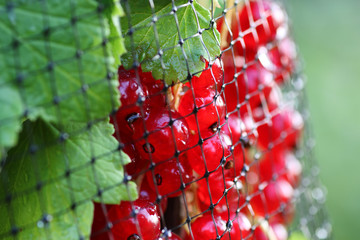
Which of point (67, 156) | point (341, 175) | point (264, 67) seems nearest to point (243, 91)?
point (264, 67)

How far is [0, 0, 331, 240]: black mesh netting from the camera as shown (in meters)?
0.28

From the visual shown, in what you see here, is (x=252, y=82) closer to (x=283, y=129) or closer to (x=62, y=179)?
(x=283, y=129)

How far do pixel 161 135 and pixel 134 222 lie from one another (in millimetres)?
65

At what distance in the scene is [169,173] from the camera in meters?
0.38

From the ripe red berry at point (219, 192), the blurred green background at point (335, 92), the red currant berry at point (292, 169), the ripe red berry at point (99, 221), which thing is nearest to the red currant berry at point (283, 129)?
the red currant berry at point (292, 169)

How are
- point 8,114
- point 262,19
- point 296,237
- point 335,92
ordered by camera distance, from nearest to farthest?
point 8,114 < point 262,19 < point 296,237 < point 335,92

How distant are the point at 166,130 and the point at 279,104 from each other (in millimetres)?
Answer: 219

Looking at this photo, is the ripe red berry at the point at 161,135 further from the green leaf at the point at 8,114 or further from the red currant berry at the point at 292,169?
the red currant berry at the point at 292,169

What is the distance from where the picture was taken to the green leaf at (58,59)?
277 mm

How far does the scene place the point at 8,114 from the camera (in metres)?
0.26

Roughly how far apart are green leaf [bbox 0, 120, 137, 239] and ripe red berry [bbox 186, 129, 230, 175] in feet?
0.22

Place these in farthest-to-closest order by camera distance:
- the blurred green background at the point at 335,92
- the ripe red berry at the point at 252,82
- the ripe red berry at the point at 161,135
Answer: the blurred green background at the point at 335,92 < the ripe red berry at the point at 252,82 < the ripe red berry at the point at 161,135

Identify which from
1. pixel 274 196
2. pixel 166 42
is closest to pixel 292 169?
pixel 274 196

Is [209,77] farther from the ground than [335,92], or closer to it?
closer to it
